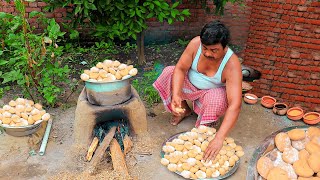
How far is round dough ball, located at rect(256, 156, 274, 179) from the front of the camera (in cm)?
259

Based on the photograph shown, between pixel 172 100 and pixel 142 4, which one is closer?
pixel 172 100

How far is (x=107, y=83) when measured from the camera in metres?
3.07

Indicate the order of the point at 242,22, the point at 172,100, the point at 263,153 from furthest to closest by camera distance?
1. the point at 242,22
2. the point at 172,100
3. the point at 263,153

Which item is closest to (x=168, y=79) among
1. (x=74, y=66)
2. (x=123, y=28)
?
(x=123, y=28)

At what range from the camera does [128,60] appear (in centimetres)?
552

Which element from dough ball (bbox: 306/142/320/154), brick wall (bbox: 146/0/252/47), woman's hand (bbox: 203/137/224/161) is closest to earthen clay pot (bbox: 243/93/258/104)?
dough ball (bbox: 306/142/320/154)

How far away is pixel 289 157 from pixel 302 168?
13cm

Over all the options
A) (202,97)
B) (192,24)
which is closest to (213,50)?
(202,97)

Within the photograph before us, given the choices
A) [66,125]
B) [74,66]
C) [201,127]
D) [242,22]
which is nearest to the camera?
[201,127]

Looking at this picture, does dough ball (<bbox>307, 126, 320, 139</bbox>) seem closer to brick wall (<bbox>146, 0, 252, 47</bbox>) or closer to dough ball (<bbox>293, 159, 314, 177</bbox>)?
dough ball (<bbox>293, 159, 314, 177</bbox>)

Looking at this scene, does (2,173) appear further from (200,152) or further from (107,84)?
(200,152)

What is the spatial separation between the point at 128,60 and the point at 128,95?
2299 millimetres

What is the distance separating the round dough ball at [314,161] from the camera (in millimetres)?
2643

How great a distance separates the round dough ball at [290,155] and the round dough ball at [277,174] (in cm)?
16
